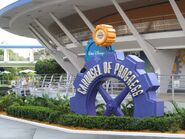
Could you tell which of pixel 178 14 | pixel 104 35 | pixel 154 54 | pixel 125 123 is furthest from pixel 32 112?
pixel 154 54

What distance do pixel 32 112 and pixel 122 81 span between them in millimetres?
5006

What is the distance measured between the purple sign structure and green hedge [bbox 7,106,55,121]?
1.29 metres

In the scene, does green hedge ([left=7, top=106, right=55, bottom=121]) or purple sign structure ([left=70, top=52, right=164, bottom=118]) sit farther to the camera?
green hedge ([left=7, top=106, right=55, bottom=121])

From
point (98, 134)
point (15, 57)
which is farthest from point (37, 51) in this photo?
point (98, 134)

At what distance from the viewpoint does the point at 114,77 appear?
14039mm

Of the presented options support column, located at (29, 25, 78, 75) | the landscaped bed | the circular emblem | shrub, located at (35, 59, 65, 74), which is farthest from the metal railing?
shrub, located at (35, 59, 65, 74)

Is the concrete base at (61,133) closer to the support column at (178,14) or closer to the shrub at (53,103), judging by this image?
the shrub at (53,103)

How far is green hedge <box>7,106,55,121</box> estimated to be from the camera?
16.0 meters

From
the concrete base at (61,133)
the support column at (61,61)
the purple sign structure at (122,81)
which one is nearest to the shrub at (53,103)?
the purple sign structure at (122,81)

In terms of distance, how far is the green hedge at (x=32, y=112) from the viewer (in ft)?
52.6

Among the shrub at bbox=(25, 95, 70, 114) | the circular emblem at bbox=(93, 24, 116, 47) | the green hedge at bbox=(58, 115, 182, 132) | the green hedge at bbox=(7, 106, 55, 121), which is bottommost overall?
the green hedge at bbox=(58, 115, 182, 132)

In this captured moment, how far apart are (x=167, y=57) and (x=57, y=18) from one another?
12.0 m

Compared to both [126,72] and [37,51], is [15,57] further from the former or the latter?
[126,72]

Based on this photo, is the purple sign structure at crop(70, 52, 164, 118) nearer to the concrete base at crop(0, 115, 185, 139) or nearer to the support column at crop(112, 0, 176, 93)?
the concrete base at crop(0, 115, 185, 139)
